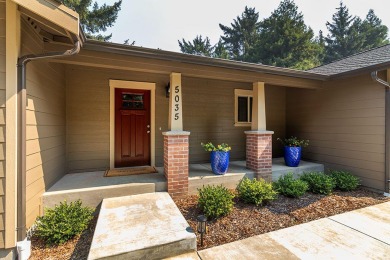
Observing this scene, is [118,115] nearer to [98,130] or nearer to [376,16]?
[98,130]

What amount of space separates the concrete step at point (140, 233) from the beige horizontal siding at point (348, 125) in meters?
4.38

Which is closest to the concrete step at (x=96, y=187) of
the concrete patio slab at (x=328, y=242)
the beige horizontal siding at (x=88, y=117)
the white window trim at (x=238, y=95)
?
the beige horizontal siding at (x=88, y=117)

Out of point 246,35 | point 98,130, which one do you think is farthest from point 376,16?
point 98,130

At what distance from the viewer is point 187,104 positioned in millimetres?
5293

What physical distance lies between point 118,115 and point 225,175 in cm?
280

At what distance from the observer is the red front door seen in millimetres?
4754

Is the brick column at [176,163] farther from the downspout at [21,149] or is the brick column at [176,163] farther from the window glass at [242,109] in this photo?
the window glass at [242,109]

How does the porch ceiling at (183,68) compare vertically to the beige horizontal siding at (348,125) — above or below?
above

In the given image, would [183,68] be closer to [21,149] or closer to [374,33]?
[21,149]

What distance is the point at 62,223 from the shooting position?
2.59 metres

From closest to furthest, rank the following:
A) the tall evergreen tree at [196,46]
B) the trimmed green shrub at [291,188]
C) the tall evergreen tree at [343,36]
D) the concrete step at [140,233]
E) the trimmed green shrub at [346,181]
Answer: the concrete step at [140,233], the trimmed green shrub at [291,188], the trimmed green shrub at [346,181], the tall evergreen tree at [343,36], the tall evergreen tree at [196,46]

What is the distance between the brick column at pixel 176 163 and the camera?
3689 millimetres

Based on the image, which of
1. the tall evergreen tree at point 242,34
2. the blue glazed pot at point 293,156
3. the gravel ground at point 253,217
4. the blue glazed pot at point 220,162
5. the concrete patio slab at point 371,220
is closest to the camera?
the gravel ground at point 253,217

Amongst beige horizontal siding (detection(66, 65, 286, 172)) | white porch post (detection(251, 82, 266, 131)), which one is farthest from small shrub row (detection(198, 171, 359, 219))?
beige horizontal siding (detection(66, 65, 286, 172))
